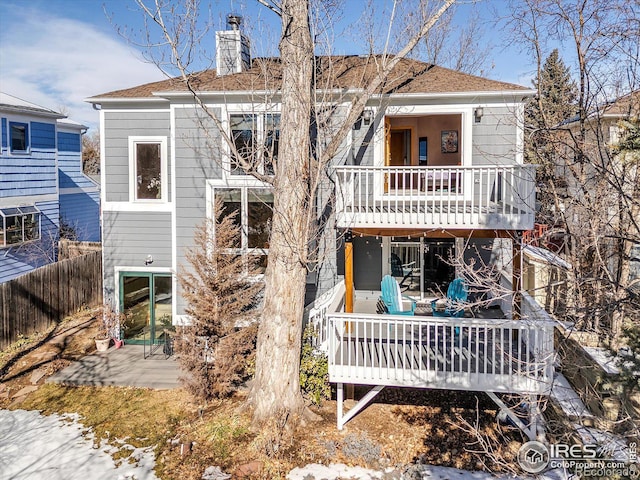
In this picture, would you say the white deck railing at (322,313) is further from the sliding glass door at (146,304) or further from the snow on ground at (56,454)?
the sliding glass door at (146,304)

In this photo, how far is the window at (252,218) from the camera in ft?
31.4

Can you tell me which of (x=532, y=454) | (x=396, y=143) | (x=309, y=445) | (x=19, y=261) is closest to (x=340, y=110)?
(x=396, y=143)

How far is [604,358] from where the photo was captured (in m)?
7.04

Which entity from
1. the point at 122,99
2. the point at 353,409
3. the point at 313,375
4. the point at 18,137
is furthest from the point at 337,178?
the point at 18,137

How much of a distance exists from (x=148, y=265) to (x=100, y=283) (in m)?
5.16

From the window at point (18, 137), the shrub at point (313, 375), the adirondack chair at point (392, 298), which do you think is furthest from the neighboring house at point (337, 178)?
the window at point (18, 137)

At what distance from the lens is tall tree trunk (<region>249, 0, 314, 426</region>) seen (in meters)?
7.00

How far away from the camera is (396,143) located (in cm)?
1112

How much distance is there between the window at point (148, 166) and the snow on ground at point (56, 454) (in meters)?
5.25

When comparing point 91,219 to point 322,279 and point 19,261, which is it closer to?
point 19,261

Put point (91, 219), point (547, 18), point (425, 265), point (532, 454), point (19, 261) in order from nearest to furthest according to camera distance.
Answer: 1. point (532, 454)
2. point (547, 18)
3. point (425, 265)
4. point (19, 261)
5. point (91, 219)

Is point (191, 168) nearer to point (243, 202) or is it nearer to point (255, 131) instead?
point (243, 202)

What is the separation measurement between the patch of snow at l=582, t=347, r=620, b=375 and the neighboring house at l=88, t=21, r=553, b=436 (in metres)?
1.25

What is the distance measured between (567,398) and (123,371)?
870 cm
